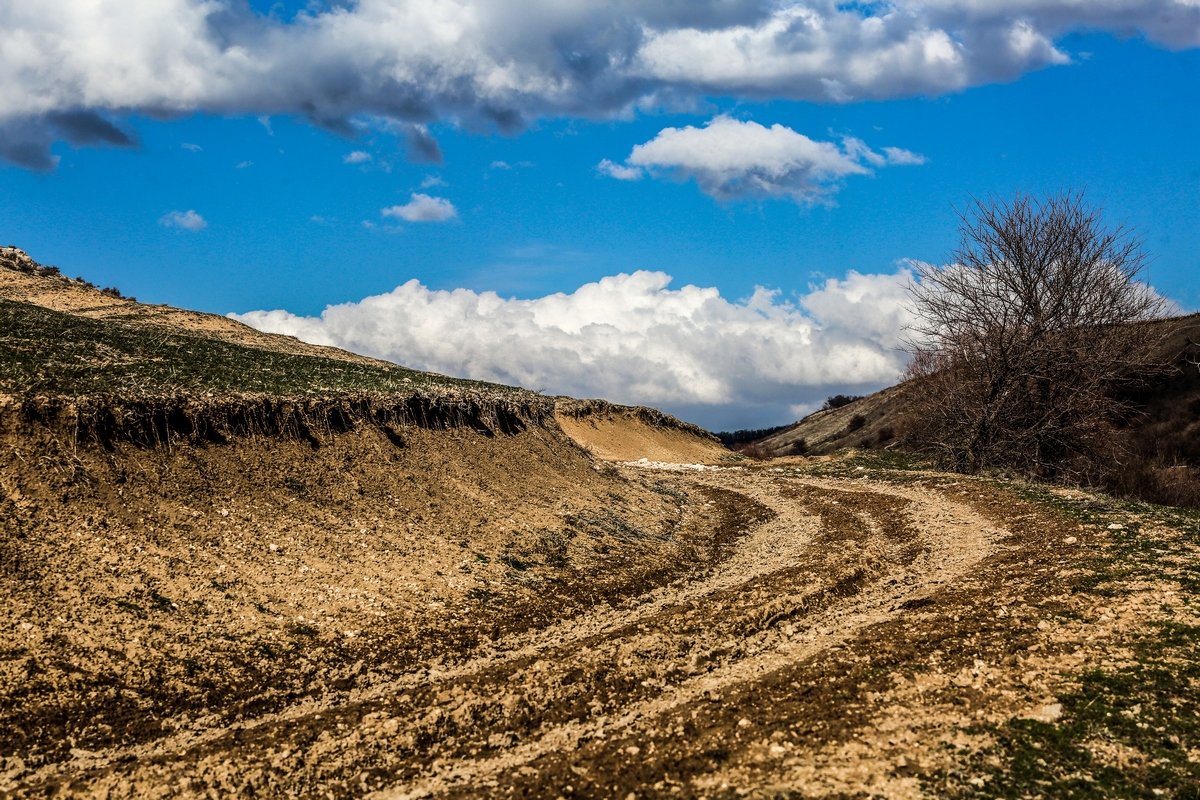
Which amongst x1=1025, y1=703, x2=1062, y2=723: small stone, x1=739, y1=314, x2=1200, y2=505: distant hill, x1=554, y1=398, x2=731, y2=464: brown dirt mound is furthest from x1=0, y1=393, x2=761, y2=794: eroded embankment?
x1=554, y1=398, x2=731, y2=464: brown dirt mound

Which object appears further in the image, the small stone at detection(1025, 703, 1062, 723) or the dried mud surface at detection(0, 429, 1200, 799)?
the small stone at detection(1025, 703, 1062, 723)

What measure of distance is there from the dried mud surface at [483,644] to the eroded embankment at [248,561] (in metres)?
0.05

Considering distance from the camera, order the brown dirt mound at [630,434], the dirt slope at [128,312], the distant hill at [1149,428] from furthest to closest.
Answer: the brown dirt mound at [630,434]
the dirt slope at [128,312]
the distant hill at [1149,428]

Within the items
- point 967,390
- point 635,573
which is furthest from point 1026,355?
point 635,573

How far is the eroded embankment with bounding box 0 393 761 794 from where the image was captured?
9289mm

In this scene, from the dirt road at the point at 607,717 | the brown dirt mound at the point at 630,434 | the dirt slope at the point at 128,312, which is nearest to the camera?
the dirt road at the point at 607,717

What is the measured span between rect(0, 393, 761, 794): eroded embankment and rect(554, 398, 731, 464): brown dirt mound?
28.5m

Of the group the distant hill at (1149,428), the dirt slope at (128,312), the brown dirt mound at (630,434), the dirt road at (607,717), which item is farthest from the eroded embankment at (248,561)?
the brown dirt mound at (630,434)

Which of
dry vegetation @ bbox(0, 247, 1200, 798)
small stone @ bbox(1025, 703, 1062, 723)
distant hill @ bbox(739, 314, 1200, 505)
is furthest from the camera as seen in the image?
distant hill @ bbox(739, 314, 1200, 505)

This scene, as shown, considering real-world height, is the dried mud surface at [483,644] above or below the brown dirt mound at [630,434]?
below

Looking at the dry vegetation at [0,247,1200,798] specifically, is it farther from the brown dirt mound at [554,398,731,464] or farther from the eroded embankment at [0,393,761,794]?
the brown dirt mound at [554,398,731,464]

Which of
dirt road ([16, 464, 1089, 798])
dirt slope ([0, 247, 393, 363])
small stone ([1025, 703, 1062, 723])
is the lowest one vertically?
dirt road ([16, 464, 1089, 798])

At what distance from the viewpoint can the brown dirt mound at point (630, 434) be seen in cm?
5150

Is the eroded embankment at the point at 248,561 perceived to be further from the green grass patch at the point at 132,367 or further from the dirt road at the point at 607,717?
the green grass patch at the point at 132,367
